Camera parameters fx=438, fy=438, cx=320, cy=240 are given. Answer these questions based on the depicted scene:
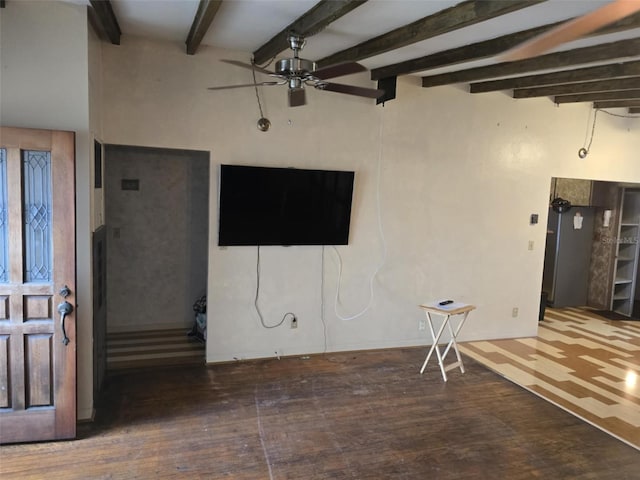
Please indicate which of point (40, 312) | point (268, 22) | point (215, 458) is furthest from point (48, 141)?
point (215, 458)

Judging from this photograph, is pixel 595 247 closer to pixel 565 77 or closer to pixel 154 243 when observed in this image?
pixel 565 77

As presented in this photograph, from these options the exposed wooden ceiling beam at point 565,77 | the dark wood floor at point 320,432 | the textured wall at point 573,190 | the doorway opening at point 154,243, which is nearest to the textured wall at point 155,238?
the doorway opening at point 154,243

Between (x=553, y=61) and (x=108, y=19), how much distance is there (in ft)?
11.1

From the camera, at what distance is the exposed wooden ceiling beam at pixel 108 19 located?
2.87 m

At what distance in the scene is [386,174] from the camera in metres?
4.70

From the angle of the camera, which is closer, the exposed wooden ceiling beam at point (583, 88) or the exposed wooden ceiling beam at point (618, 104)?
the exposed wooden ceiling beam at point (583, 88)

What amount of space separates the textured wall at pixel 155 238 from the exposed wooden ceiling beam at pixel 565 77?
3215 millimetres

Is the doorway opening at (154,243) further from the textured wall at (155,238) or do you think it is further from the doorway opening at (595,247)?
the doorway opening at (595,247)

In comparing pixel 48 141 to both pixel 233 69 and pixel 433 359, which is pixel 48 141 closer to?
pixel 233 69

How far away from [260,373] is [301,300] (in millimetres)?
835

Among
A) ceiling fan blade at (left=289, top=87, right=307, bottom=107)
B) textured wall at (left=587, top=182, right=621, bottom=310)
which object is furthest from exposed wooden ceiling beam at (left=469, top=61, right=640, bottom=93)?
textured wall at (left=587, top=182, right=621, bottom=310)

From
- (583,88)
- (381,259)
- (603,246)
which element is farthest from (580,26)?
(603,246)

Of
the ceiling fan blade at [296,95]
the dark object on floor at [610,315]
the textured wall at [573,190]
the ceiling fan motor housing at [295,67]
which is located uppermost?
the ceiling fan motor housing at [295,67]

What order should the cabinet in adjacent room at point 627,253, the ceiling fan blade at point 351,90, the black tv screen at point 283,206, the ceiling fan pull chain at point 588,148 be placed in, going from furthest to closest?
the cabinet in adjacent room at point 627,253, the ceiling fan pull chain at point 588,148, the black tv screen at point 283,206, the ceiling fan blade at point 351,90
